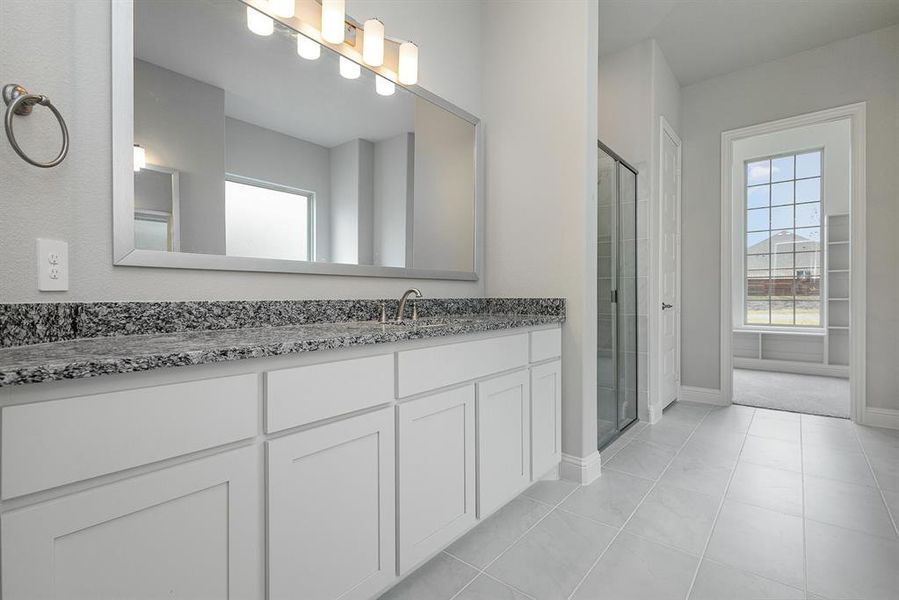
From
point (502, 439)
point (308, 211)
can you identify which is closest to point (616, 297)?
point (502, 439)

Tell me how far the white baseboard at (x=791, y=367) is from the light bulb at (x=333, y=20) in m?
5.94

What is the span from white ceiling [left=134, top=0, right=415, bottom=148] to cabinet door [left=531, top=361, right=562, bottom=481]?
1.36 m

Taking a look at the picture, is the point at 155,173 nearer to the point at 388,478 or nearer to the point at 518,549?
the point at 388,478

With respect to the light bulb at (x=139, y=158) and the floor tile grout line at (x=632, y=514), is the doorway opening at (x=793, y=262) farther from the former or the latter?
the light bulb at (x=139, y=158)

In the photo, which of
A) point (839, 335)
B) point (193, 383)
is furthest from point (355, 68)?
point (839, 335)

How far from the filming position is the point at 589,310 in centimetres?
219

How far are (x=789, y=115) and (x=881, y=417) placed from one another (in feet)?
7.91

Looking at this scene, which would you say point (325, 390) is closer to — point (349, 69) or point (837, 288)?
point (349, 69)

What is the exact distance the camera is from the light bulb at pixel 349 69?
5.82 feet

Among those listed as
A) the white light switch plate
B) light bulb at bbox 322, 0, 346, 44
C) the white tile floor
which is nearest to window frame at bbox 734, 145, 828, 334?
the white tile floor

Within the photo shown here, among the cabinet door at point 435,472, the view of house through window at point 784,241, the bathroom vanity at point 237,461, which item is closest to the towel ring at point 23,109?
the bathroom vanity at point 237,461

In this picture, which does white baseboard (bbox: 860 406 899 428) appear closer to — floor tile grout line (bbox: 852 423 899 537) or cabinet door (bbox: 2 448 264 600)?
floor tile grout line (bbox: 852 423 899 537)

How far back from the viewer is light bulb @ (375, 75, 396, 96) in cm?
191

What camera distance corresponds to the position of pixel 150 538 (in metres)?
0.80
